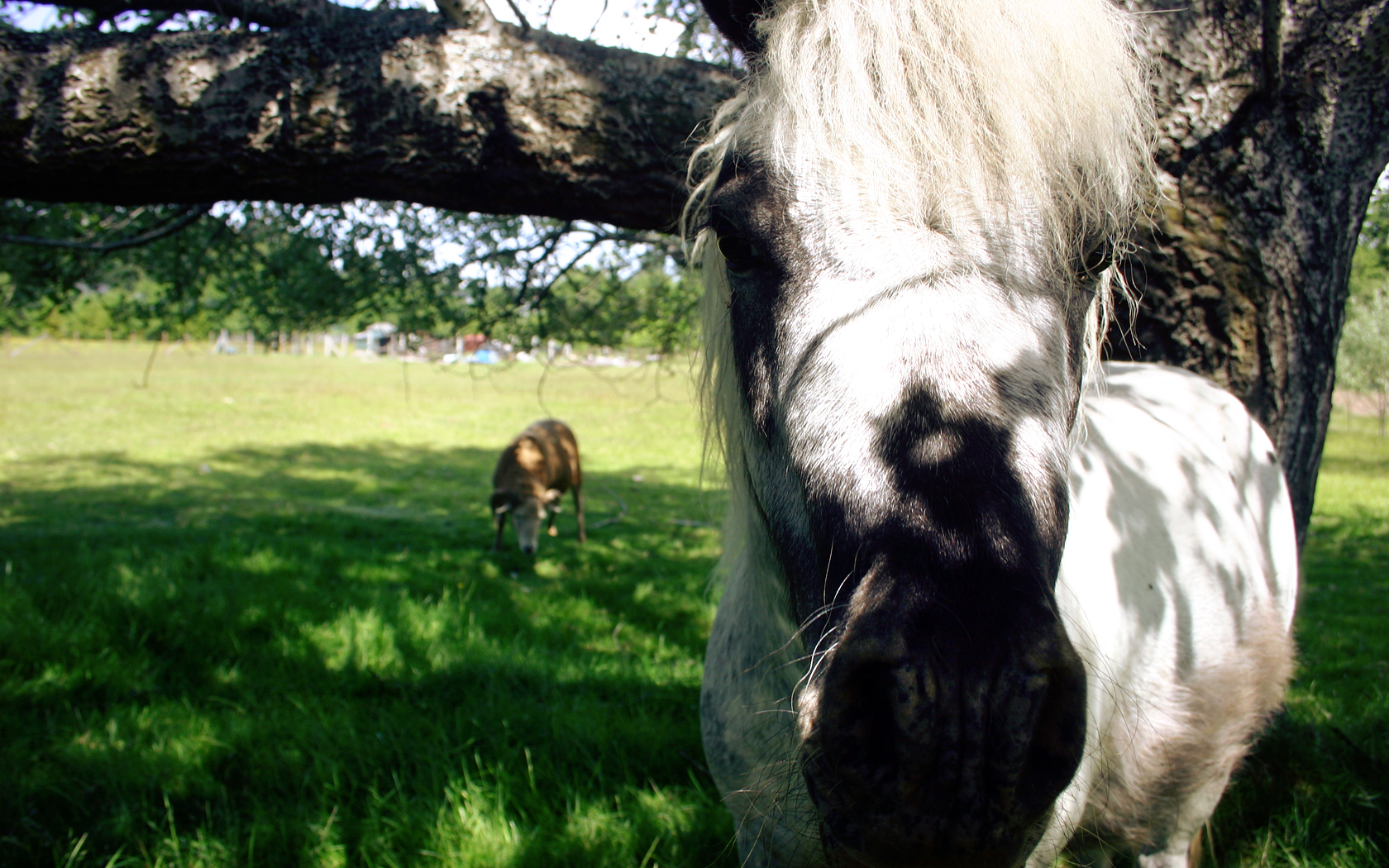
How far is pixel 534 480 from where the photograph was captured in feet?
31.4

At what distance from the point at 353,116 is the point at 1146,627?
10.0 ft

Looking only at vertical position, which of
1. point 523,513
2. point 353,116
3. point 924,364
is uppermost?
point 353,116

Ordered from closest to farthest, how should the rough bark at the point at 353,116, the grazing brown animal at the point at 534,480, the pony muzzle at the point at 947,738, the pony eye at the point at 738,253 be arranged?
the pony muzzle at the point at 947,738
the pony eye at the point at 738,253
the rough bark at the point at 353,116
the grazing brown animal at the point at 534,480

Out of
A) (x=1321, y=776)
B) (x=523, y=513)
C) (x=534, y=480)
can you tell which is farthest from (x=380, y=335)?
(x=1321, y=776)

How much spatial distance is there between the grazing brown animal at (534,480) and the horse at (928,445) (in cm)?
685

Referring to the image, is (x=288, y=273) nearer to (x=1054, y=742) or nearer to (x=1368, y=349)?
(x=1054, y=742)

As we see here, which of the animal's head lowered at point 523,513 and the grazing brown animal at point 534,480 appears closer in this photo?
the animal's head lowered at point 523,513

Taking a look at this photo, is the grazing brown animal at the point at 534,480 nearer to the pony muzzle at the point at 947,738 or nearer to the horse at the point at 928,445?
the horse at the point at 928,445

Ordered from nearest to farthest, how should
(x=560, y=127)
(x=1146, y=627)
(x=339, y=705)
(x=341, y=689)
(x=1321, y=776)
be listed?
1. (x=1146, y=627)
2. (x=560, y=127)
3. (x=1321, y=776)
4. (x=339, y=705)
5. (x=341, y=689)

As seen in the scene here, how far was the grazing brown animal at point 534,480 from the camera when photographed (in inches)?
344

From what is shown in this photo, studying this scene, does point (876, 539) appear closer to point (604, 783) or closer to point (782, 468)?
point (782, 468)

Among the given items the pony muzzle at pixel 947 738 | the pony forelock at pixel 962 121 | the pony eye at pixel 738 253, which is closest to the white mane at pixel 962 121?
the pony forelock at pixel 962 121

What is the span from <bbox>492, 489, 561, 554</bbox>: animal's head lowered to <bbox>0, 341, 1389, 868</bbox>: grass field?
0.47m

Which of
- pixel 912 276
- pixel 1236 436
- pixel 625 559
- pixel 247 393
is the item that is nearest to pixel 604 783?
pixel 912 276
